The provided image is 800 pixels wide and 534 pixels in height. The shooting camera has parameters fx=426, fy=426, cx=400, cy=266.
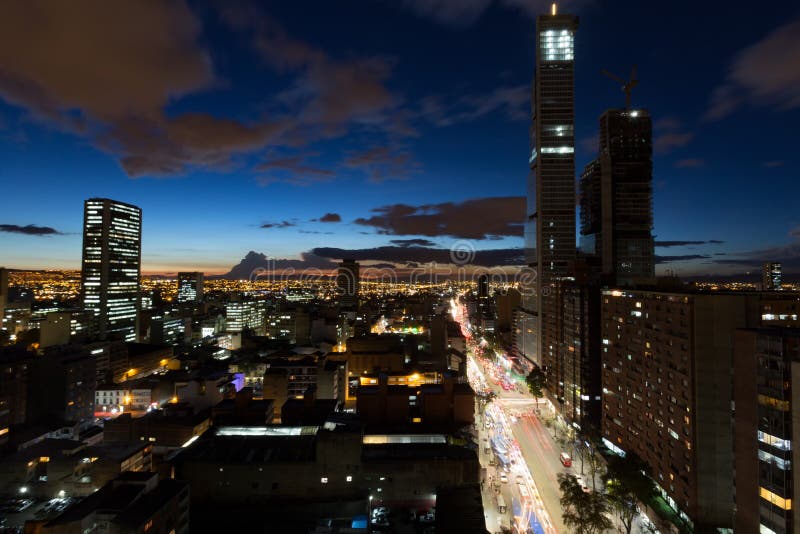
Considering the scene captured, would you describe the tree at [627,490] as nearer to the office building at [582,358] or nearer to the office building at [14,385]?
the office building at [582,358]

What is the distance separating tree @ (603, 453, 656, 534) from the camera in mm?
20172

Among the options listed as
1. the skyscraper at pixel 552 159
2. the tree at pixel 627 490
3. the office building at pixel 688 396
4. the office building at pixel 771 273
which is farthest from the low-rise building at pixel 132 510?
the office building at pixel 771 273

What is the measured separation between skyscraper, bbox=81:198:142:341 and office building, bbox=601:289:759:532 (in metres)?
65.6

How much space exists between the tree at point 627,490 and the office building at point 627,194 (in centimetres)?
3645

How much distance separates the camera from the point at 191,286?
126 meters

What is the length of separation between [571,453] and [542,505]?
7324 mm

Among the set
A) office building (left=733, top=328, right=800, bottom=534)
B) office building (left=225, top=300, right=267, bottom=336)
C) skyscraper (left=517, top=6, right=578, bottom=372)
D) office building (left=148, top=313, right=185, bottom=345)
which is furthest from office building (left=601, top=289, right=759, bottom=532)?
office building (left=225, top=300, right=267, bottom=336)

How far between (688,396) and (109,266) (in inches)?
2801

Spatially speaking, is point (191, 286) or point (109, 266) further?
point (191, 286)

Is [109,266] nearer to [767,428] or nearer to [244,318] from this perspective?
[244,318]

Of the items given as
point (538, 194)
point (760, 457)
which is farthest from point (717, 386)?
point (538, 194)

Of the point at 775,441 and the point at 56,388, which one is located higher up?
the point at 775,441

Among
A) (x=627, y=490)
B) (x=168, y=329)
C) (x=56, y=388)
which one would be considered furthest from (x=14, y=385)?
(x=627, y=490)

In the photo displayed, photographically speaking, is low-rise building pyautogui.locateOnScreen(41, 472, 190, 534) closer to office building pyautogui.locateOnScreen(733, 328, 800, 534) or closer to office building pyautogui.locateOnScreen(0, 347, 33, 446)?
office building pyautogui.locateOnScreen(733, 328, 800, 534)
